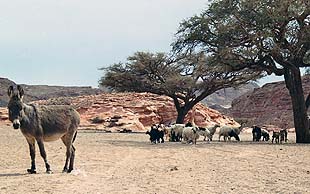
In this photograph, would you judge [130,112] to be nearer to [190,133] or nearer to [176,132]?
[176,132]

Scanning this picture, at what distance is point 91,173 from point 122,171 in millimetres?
1024

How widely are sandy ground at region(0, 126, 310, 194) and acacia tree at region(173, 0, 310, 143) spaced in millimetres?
8665

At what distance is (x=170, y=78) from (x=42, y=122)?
27929mm

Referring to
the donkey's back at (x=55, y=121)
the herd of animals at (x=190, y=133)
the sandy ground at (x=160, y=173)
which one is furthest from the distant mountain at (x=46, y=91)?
the donkey's back at (x=55, y=121)

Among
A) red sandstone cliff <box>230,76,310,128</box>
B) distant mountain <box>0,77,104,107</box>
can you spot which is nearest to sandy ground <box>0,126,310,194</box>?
red sandstone cliff <box>230,76,310,128</box>

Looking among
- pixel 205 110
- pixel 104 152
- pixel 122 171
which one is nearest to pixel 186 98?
pixel 205 110

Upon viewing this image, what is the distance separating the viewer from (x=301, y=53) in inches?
1048

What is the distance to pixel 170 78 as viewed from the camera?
4012 centimetres

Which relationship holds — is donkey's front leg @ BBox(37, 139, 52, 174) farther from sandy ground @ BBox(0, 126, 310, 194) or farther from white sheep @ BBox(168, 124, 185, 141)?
white sheep @ BBox(168, 124, 185, 141)

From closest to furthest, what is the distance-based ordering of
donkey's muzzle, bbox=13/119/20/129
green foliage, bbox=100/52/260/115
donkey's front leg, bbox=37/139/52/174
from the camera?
donkey's muzzle, bbox=13/119/20/129 → donkey's front leg, bbox=37/139/52/174 → green foliage, bbox=100/52/260/115

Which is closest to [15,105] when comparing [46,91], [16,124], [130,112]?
[16,124]

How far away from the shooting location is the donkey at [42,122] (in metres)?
12.1

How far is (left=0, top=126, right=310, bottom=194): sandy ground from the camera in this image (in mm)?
10102

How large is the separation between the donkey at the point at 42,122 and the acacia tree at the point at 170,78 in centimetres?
2704
